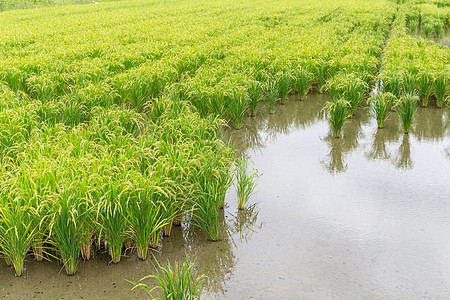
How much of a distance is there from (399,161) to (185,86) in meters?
3.93

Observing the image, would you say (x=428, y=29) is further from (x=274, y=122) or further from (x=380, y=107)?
(x=274, y=122)

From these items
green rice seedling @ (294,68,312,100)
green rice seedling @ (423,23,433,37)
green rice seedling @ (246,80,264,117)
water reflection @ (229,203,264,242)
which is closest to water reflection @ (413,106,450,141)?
green rice seedling @ (294,68,312,100)

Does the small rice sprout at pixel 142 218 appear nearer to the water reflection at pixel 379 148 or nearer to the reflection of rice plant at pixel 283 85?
the water reflection at pixel 379 148

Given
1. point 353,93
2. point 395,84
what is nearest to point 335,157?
point 353,93

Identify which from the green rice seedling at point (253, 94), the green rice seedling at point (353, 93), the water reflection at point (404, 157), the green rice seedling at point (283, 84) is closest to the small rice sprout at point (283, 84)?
the green rice seedling at point (283, 84)

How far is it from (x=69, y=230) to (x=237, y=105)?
14.3 ft

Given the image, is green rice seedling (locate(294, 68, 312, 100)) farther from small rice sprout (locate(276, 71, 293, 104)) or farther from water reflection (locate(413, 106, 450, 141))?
water reflection (locate(413, 106, 450, 141))

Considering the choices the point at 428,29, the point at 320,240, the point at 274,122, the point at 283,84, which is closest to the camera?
the point at 320,240

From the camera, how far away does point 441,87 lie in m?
8.37

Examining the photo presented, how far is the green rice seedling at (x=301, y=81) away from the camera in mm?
9261

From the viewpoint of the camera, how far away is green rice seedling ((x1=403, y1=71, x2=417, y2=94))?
827cm

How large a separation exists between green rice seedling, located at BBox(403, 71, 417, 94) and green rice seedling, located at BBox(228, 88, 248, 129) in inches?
122

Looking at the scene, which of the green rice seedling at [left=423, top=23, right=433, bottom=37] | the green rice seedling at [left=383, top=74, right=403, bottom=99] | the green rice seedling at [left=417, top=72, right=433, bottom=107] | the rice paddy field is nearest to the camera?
the rice paddy field

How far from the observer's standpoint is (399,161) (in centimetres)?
616
